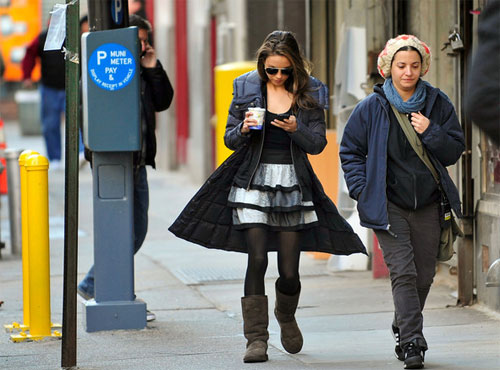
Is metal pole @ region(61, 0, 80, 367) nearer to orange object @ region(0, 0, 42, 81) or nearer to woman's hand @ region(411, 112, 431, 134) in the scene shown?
woman's hand @ region(411, 112, 431, 134)

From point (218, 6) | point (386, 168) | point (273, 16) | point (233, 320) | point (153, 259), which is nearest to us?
point (386, 168)

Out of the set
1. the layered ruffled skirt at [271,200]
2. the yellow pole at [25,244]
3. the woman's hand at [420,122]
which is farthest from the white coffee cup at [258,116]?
the yellow pole at [25,244]

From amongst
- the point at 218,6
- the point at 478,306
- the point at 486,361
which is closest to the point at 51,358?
the point at 486,361

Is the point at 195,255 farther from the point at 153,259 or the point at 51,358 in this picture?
the point at 51,358

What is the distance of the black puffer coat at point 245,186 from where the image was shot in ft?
18.5

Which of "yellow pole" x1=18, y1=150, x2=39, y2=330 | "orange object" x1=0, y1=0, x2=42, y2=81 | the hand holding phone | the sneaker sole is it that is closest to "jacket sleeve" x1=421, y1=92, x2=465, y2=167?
the hand holding phone

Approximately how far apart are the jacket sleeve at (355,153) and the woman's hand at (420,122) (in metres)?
0.24

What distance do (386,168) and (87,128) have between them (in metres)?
1.79

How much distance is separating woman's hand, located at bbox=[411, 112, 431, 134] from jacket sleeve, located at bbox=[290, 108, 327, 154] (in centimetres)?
52

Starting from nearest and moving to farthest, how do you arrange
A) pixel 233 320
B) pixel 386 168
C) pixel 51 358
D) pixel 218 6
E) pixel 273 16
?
pixel 386 168, pixel 51 358, pixel 233 320, pixel 273 16, pixel 218 6

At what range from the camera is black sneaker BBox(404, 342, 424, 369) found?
5328mm

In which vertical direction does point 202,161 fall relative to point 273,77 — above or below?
below

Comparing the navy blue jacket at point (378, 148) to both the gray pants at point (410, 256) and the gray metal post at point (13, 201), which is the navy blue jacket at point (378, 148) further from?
the gray metal post at point (13, 201)

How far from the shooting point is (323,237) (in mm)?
5863
